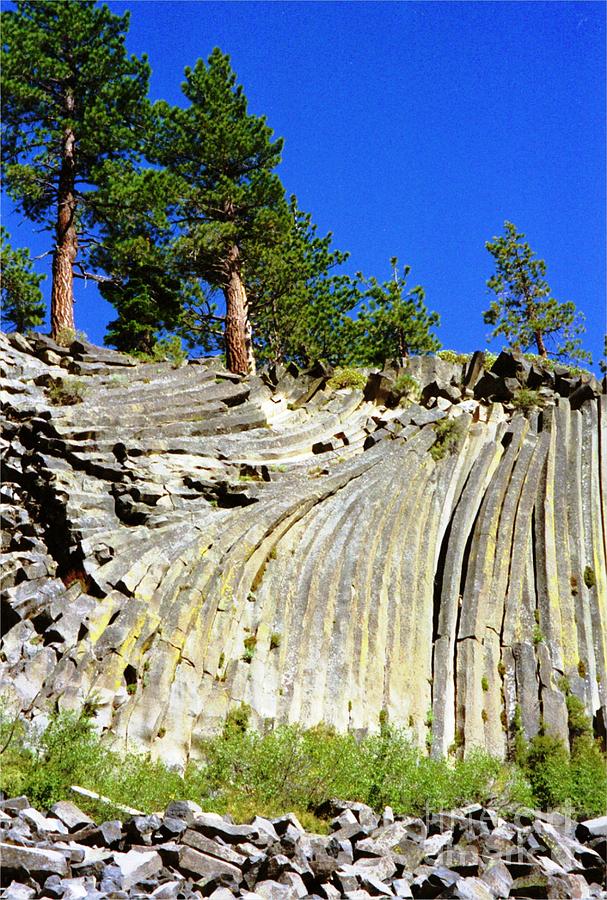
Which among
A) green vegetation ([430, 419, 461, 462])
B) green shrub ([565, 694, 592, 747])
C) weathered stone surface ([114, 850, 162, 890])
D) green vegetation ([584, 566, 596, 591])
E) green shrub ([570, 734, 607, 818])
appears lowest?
green shrub ([570, 734, 607, 818])

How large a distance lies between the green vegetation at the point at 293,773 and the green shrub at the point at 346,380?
11089mm

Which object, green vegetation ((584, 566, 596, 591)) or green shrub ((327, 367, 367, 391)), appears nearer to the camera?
green vegetation ((584, 566, 596, 591))

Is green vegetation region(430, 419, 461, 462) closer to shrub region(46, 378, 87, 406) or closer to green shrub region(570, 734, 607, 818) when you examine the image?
green shrub region(570, 734, 607, 818)

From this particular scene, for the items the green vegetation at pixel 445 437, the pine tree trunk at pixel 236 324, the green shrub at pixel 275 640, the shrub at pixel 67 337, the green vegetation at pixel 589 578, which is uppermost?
the pine tree trunk at pixel 236 324

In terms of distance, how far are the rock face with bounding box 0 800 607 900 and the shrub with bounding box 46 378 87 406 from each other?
10.4 metres

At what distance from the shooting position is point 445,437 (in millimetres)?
21078

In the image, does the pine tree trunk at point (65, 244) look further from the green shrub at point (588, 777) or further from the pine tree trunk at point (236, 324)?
the green shrub at point (588, 777)

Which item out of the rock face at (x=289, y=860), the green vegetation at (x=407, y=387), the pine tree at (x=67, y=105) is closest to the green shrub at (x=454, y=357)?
the green vegetation at (x=407, y=387)

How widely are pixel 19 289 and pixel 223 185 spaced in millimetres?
7113

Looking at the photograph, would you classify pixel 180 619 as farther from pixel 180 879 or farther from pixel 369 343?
pixel 369 343

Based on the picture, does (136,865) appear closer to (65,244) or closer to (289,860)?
(289,860)

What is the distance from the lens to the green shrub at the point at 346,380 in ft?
78.5

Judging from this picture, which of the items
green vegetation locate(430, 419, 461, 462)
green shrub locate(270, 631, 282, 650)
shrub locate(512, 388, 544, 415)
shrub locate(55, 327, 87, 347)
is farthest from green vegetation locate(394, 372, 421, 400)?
green shrub locate(270, 631, 282, 650)

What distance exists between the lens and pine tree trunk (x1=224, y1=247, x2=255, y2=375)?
1091 inches
